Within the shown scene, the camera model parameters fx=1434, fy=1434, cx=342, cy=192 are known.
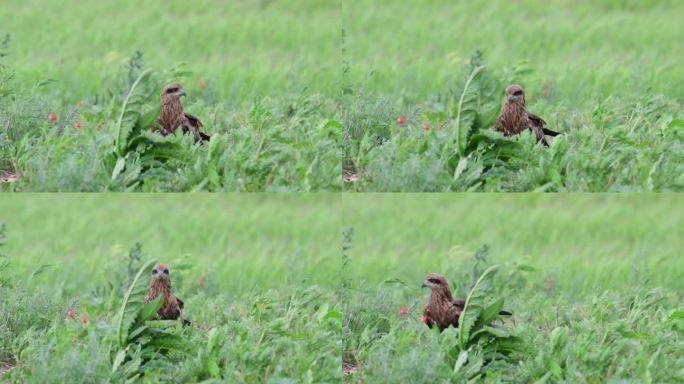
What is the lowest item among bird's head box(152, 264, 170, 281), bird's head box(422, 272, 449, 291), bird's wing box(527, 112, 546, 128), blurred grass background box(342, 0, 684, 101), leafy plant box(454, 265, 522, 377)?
leafy plant box(454, 265, 522, 377)

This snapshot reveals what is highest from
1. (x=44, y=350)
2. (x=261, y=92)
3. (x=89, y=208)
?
(x=261, y=92)

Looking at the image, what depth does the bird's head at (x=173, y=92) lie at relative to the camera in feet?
35.0

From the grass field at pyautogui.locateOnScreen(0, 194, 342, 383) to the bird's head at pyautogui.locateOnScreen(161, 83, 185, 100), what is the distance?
0.74 meters

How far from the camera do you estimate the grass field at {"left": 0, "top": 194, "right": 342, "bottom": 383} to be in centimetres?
1027

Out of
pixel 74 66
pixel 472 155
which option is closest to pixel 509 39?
pixel 472 155

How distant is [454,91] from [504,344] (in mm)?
1953

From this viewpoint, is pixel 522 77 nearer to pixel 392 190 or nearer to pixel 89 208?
pixel 392 190

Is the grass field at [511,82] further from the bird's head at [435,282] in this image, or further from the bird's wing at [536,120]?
the bird's head at [435,282]

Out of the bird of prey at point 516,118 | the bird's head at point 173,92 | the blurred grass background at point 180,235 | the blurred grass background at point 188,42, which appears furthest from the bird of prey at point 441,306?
the bird's head at point 173,92

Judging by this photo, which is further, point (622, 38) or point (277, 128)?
point (622, 38)

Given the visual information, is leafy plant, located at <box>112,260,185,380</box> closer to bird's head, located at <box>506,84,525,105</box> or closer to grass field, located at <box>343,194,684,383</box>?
grass field, located at <box>343,194,684,383</box>

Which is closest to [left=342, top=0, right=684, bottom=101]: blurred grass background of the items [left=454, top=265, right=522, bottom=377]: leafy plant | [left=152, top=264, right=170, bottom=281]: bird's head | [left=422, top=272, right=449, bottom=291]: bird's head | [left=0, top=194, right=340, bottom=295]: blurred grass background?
[left=0, top=194, right=340, bottom=295]: blurred grass background

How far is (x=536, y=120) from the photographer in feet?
35.2

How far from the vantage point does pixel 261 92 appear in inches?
429
